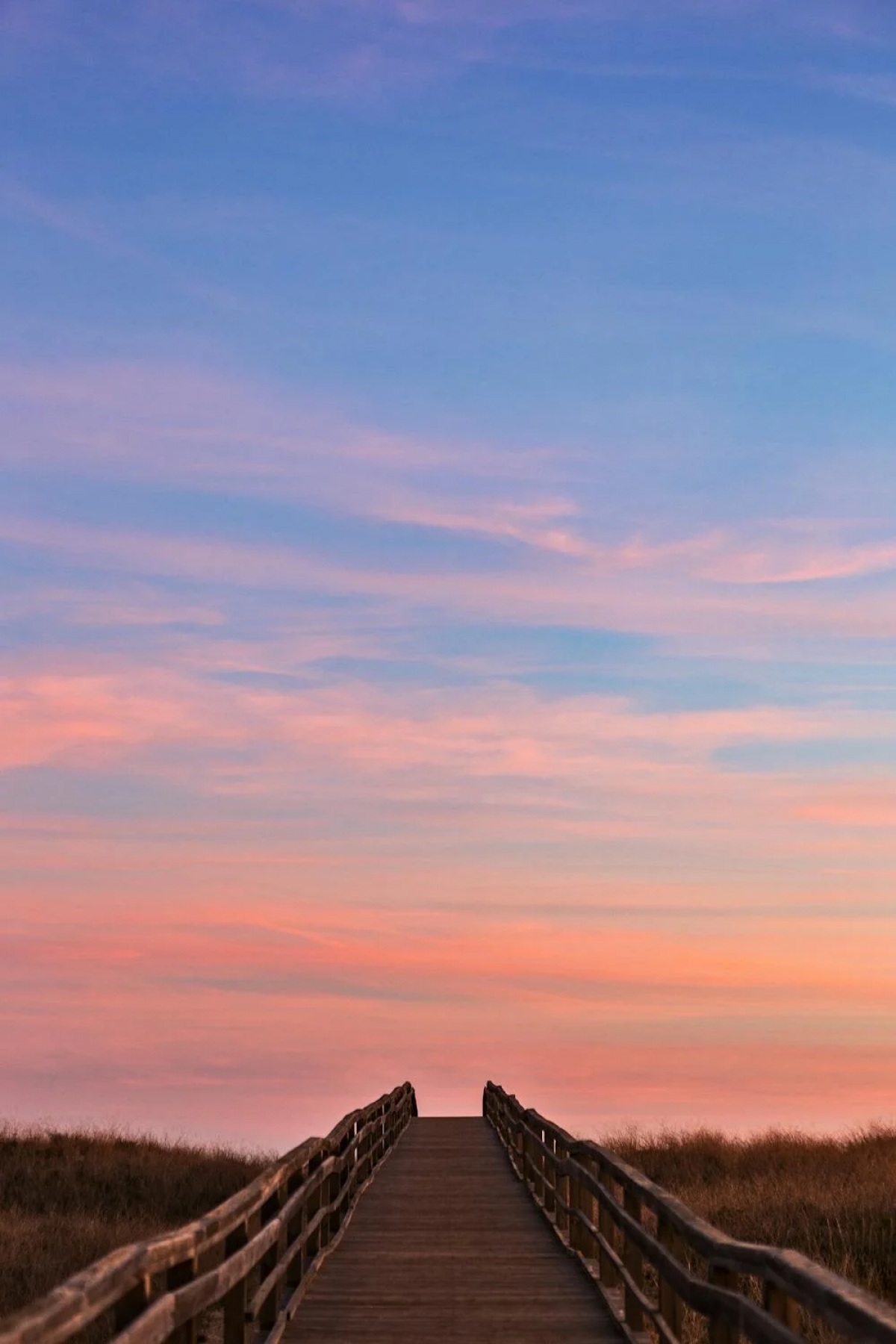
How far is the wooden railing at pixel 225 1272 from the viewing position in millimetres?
5504

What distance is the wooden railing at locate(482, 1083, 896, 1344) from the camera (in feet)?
18.7

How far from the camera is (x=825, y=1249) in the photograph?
18703 millimetres

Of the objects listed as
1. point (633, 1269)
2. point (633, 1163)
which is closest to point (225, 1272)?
point (633, 1269)

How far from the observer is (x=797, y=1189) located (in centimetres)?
2277

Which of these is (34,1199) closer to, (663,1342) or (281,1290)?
(281,1290)

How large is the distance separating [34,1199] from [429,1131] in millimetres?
10298

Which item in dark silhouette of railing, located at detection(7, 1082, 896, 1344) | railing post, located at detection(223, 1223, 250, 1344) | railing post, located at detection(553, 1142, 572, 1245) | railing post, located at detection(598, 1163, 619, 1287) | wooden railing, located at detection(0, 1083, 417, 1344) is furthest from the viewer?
railing post, located at detection(553, 1142, 572, 1245)

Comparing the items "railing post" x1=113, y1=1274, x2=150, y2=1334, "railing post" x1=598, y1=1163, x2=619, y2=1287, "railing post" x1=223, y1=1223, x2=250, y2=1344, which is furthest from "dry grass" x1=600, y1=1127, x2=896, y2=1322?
"railing post" x1=113, y1=1274, x2=150, y2=1334

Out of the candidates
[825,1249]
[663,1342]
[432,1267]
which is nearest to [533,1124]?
[825,1249]

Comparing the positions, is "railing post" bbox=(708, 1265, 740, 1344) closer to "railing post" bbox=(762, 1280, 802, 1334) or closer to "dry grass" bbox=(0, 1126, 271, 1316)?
"railing post" bbox=(762, 1280, 802, 1334)

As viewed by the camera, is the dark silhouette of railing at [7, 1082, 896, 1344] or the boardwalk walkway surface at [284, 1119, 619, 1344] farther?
the boardwalk walkway surface at [284, 1119, 619, 1344]

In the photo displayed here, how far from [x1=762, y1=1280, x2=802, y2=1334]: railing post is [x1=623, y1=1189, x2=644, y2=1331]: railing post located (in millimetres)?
3712

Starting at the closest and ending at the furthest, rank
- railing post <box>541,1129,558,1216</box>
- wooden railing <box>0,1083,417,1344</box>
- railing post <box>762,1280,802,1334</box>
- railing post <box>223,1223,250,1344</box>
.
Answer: wooden railing <box>0,1083,417,1344</box> → railing post <box>762,1280,802,1334</box> → railing post <box>223,1223,250,1344</box> → railing post <box>541,1129,558,1216</box>

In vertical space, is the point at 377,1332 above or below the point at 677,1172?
below
